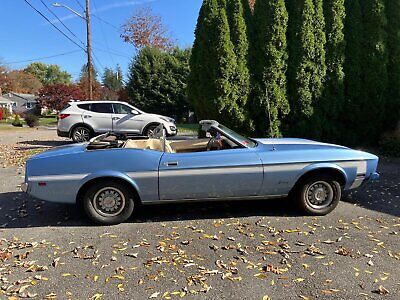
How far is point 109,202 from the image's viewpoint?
13.7ft

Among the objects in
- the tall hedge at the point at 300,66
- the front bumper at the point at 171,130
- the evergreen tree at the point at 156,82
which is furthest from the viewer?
the evergreen tree at the point at 156,82

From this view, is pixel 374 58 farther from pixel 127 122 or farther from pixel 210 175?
pixel 127 122

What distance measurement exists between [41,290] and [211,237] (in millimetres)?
1843

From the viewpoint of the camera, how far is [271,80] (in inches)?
333

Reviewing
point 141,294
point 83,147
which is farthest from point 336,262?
point 83,147

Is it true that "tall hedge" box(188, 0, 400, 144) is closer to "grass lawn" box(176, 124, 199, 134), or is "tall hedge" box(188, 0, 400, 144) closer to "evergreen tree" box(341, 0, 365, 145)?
"evergreen tree" box(341, 0, 365, 145)

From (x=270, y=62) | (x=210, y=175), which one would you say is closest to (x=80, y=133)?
(x=270, y=62)

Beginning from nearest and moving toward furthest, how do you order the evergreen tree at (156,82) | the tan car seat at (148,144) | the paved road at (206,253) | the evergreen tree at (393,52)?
the paved road at (206,253) < the tan car seat at (148,144) < the evergreen tree at (393,52) < the evergreen tree at (156,82)

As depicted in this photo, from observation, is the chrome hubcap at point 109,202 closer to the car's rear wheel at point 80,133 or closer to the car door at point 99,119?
the car door at point 99,119

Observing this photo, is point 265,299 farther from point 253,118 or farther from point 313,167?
point 253,118

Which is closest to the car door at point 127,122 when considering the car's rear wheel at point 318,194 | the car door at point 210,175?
the car door at point 210,175

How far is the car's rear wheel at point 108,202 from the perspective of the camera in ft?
13.4

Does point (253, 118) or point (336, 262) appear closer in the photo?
point (336, 262)

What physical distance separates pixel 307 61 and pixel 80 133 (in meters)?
8.03
